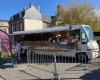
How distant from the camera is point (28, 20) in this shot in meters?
65.1

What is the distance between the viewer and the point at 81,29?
22.5 meters

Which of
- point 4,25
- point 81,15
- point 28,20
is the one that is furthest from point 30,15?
Answer: point 81,15

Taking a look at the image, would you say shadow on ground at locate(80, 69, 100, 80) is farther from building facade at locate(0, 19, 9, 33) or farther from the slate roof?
building facade at locate(0, 19, 9, 33)

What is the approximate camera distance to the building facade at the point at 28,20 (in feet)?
211

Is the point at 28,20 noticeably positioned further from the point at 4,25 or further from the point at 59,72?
the point at 59,72

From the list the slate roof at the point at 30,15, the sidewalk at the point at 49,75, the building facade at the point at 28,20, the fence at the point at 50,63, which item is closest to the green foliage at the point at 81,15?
the fence at the point at 50,63

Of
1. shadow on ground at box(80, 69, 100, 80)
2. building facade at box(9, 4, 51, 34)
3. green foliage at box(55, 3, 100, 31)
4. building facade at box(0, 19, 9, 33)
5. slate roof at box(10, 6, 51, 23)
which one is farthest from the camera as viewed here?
building facade at box(0, 19, 9, 33)

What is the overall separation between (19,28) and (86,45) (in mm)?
42529

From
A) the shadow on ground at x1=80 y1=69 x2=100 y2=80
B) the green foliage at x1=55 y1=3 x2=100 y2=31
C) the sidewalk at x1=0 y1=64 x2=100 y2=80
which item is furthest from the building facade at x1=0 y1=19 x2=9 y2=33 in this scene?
the shadow on ground at x1=80 y1=69 x2=100 y2=80

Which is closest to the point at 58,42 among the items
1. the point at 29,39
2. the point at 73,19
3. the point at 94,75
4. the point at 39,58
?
the point at 29,39

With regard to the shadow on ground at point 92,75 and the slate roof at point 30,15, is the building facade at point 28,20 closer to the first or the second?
the slate roof at point 30,15

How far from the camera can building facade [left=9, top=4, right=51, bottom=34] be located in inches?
2530

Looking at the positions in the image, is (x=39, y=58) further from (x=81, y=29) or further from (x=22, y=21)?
(x=22, y=21)

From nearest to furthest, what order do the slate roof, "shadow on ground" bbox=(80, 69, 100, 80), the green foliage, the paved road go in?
"shadow on ground" bbox=(80, 69, 100, 80) → the paved road → the green foliage → the slate roof
